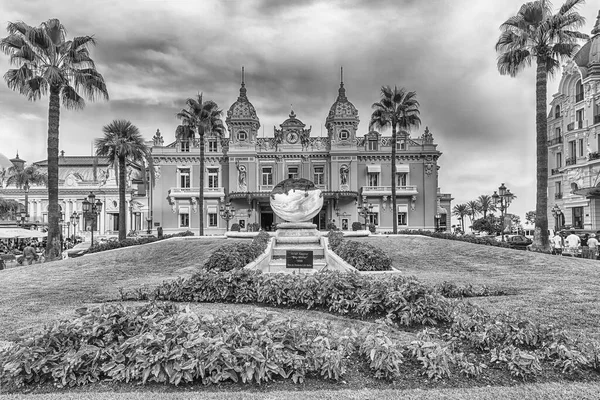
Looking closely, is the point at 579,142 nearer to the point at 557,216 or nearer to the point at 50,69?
the point at 557,216

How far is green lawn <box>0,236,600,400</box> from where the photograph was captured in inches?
155

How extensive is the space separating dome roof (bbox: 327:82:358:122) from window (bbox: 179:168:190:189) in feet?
55.7

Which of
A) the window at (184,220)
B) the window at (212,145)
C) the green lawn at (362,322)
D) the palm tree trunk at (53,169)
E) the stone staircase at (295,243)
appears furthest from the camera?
the window at (212,145)

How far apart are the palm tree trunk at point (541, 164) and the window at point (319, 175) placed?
25720 millimetres

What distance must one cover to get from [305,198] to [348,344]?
17215mm

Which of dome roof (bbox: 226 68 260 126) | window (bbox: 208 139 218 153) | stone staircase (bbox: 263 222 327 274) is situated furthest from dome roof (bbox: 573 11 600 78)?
window (bbox: 208 139 218 153)

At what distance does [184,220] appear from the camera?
43.9 meters

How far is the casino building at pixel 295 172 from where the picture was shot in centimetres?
4294

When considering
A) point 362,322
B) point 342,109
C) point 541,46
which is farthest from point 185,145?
point 362,322

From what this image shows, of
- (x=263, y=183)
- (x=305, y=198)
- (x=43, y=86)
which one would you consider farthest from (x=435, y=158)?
(x=43, y=86)

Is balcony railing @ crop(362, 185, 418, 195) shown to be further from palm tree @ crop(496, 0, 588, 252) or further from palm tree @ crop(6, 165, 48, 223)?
palm tree @ crop(6, 165, 48, 223)

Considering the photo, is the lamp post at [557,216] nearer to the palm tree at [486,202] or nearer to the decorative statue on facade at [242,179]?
Result: the decorative statue on facade at [242,179]

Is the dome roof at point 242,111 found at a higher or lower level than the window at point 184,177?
higher

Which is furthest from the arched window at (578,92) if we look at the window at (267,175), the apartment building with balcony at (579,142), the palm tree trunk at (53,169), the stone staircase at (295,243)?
the palm tree trunk at (53,169)
